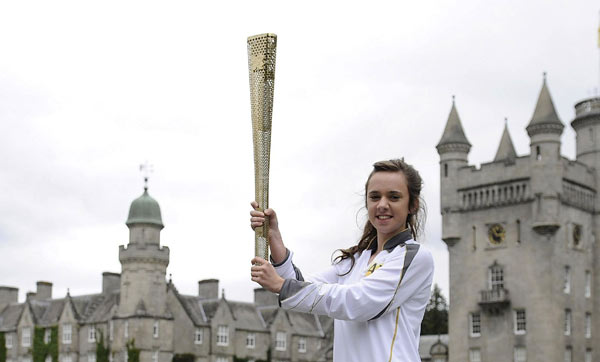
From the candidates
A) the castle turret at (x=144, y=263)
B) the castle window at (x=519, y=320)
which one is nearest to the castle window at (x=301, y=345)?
the castle turret at (x=144, y=263)

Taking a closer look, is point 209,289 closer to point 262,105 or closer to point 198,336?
point 198,336

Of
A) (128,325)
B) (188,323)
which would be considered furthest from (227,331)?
(128,325)

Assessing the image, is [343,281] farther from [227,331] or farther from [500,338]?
[227,331]

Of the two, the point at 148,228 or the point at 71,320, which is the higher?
the point at 148,228

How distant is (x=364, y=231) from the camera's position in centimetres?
584

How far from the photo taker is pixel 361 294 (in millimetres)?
4984

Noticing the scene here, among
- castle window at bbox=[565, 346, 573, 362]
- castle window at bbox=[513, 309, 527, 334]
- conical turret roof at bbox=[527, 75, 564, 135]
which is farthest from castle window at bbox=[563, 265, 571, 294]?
conical turret roof at bbox=[527, 75, 564, 135]

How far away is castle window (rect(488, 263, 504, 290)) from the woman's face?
53216mm

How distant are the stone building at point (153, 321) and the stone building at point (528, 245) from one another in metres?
15.3

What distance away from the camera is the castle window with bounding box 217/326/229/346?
68.2 meters

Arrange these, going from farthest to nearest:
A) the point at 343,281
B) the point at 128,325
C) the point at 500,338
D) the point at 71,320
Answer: the point at 71,320
the point at 128,325
the point at 500,338
the point at 343,281

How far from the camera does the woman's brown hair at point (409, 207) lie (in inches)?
214

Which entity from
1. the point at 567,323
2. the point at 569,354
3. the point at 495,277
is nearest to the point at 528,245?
the point at 495,277

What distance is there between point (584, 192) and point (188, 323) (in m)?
27.2
